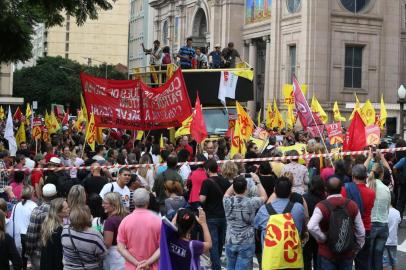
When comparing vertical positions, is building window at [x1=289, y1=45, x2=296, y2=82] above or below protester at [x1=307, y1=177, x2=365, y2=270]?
above

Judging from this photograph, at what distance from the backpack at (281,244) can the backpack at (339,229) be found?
39 centimetres

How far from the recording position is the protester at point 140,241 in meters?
8.65

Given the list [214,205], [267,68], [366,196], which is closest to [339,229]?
[366,196]

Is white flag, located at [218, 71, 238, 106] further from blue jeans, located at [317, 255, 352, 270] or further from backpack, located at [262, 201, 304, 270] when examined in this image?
backpack, located at [262, 201, 304, 270]

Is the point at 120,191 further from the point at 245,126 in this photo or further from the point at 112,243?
the point at 245,126

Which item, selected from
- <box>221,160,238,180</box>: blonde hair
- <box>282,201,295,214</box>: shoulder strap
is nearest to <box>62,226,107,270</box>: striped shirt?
<box>282,201,295,214</box>: shoulder strap

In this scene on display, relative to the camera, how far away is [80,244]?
28.1 ft

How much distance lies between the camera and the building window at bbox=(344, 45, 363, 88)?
46.9 metres

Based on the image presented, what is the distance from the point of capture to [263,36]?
170 feet

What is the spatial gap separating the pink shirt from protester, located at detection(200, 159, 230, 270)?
331 centimetres

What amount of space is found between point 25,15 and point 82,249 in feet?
15.6

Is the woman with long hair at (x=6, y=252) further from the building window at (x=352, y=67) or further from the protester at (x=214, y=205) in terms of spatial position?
the building window at (x=352, y=67)

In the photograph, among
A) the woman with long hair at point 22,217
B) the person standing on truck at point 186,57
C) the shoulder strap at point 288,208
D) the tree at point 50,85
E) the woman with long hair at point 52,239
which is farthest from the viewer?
the tree at point 50,85

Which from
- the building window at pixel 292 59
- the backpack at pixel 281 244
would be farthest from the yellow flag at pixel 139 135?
the building window at pixel 292 59
